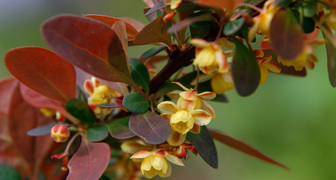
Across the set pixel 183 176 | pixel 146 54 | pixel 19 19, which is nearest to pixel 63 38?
pixel 146 54

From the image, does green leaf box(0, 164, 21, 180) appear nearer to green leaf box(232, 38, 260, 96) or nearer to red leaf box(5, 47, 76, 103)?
red leaf box(5, 47, 76, 103)

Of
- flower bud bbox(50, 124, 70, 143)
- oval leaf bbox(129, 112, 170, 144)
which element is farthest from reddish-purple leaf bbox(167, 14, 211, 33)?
flower bud bbox(50, 124, 70, 143)

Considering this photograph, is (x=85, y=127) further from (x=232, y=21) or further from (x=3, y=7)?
(x=3, y=7)

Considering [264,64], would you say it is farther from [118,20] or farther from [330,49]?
[118,20]

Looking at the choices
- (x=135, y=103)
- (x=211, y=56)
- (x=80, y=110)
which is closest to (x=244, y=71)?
(x=211, y=56)

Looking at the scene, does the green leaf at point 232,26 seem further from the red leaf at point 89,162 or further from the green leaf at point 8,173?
the green leaf at point 8,173

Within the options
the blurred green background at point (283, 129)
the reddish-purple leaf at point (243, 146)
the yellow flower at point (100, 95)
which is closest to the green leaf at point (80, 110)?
the yellow flower at point (100, 95)
